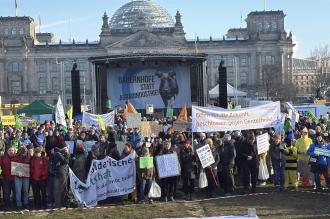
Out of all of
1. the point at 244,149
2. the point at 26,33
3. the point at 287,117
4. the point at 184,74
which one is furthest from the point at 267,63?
the point at 244,149

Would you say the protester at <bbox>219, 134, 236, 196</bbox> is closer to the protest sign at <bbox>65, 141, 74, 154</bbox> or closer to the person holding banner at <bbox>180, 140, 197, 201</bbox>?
the person holding banner at <bbox>180, 140, 197, 201</bbox>

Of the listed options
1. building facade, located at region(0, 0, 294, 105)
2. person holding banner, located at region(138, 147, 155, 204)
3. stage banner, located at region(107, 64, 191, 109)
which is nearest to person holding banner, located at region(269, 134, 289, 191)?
person holding banner, located at region(138, 147, 155, 204)

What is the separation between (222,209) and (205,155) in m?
2.19

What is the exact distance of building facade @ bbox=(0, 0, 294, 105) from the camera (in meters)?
115

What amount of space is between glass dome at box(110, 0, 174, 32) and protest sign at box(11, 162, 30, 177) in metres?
106

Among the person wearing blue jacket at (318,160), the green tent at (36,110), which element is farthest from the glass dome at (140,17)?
the person wearing blue jacket at (318,160)

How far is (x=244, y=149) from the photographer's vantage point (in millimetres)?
16375

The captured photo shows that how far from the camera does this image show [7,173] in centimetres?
1512

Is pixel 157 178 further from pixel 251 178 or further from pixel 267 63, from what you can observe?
pixel 267 63

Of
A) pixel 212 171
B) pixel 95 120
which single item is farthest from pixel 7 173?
pixel 95 120

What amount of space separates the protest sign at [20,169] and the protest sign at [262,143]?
627 centimetres

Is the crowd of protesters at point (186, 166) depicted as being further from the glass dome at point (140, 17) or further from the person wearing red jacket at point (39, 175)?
the glass dome at point (140, 17)

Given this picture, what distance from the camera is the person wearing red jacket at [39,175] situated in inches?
589

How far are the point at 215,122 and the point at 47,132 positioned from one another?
683 cm
